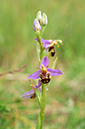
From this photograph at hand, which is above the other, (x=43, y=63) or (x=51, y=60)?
(x=43, y=63)

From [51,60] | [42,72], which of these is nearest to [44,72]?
[42,72]

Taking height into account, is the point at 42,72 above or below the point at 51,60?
above

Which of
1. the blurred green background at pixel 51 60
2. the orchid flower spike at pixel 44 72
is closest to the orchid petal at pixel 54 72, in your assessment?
the orchid flower spike at pixel 44 72

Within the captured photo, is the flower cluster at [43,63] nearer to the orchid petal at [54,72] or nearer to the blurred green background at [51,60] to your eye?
the orchid petal at [54,72]

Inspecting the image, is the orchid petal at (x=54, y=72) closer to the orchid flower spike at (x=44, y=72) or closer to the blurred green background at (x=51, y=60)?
the orchid flower spike at (x=44, y=72)

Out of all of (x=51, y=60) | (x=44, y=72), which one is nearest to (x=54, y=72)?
(x=44, y=72)

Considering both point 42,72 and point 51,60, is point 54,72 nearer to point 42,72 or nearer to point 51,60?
point 42,72

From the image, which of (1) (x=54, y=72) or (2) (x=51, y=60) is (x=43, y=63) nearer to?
(1) (x=54, y=72)

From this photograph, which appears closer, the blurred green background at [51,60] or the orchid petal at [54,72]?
the orchid petal at [54,72]

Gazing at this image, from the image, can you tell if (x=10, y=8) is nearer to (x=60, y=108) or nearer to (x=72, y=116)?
(x=60, y=108)

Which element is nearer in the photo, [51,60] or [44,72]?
[44,72]
